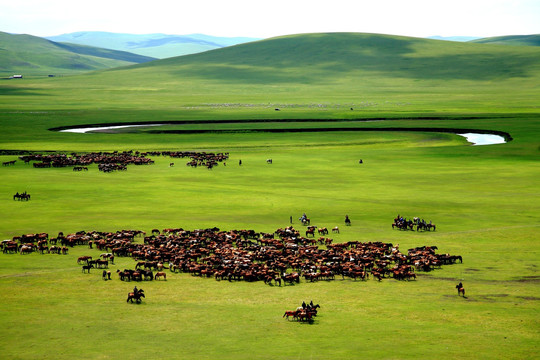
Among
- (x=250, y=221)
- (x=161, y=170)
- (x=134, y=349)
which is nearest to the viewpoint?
(x=134, y=349)

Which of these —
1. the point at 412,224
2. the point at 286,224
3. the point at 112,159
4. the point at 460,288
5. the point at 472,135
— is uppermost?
the point at 472,135

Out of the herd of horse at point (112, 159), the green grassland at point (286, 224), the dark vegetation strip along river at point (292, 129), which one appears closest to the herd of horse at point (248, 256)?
the green grassland at point (286, 224)

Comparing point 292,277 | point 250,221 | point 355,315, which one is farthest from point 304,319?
point 250,221

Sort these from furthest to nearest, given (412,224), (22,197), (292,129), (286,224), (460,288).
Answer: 1. (292,129)
2. (22,197)
3. (286,224)
4. (412,224)
5. (460,288)

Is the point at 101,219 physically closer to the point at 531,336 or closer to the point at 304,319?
the point at 304,319

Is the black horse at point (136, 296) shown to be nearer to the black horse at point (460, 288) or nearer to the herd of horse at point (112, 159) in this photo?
the black horse at point (460, 288)

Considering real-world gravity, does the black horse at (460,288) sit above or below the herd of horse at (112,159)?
below

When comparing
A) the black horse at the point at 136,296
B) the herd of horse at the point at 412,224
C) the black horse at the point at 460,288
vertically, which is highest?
the herd of horse at the point at 412,224

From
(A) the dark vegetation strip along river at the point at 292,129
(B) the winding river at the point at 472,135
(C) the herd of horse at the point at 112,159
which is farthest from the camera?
(A) the dark vegetation strip along river at the point at 292,129

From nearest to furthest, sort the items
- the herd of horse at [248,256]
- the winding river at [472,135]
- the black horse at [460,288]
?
1. the black horse at [460,288]
2. the herd of horse at [248,256]
3. the winding river at [472,135]

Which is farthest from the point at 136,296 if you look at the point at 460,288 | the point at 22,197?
the point at 22,197

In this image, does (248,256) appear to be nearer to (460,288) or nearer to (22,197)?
(460,288)
